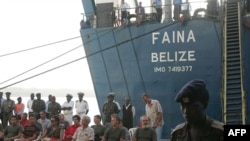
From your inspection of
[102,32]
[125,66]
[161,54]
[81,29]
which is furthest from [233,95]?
[81,29]

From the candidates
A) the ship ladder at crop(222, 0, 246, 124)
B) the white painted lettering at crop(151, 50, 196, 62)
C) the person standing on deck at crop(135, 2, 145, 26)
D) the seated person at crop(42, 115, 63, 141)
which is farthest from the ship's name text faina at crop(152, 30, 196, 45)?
the seated person at crop(42, 115, 63, 141)

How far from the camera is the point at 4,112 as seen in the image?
13.9m

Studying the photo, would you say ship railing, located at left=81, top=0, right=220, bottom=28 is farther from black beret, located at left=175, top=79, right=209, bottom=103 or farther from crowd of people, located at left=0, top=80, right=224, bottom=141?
black beret, located at left=175, top=79, right=209, bottom=103

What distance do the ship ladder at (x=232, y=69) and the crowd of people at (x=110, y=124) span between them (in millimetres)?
1507

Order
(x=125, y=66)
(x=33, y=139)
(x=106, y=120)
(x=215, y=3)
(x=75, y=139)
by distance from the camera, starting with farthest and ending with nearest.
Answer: (x=125, y=66) → (x=215, y=3) → (x=106, y=120) → (x=33, y=139) → (x=75, y=139)

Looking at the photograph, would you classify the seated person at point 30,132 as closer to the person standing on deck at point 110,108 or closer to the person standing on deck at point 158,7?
the person standing on deck at point 110,108

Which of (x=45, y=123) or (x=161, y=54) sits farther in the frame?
(x=161, y=54)

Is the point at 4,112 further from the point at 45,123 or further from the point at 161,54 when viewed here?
the point at 161,54

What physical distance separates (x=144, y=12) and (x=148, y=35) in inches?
41.4

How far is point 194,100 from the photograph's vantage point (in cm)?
328

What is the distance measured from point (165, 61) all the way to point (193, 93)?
31.1ft

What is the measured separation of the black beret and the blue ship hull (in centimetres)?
784

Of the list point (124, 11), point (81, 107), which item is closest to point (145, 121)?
point (81, 107)

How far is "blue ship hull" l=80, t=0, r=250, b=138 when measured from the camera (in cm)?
1212
